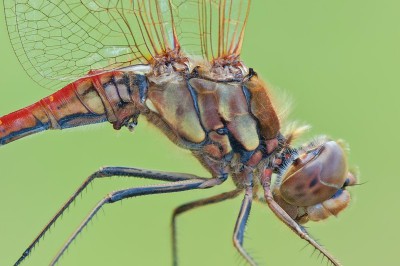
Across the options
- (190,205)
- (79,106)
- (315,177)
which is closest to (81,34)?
(79,106)

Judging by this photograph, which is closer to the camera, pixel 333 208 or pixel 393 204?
pixel 333 208

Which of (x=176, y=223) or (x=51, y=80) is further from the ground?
(x=51, y=80)

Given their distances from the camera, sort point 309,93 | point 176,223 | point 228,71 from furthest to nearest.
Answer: point 309,93 < point 176,223 < point 228,71

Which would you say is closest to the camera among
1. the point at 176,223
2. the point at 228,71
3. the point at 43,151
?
the point at 228,71

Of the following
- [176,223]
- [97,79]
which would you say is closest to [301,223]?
[176,223]

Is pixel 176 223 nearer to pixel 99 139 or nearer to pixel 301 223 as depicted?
pixel 301 223

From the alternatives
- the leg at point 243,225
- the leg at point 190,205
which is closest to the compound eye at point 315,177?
the leg at point 243,225

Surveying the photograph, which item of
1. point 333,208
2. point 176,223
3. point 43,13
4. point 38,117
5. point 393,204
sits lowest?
point 393,204

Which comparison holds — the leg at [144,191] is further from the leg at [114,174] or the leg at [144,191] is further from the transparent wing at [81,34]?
the transparent wing at [81,34]

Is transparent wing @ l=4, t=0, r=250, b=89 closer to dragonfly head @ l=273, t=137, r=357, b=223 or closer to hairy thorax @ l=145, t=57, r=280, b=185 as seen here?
hairy thorax @ l=145, t=57, r=280, b=185
